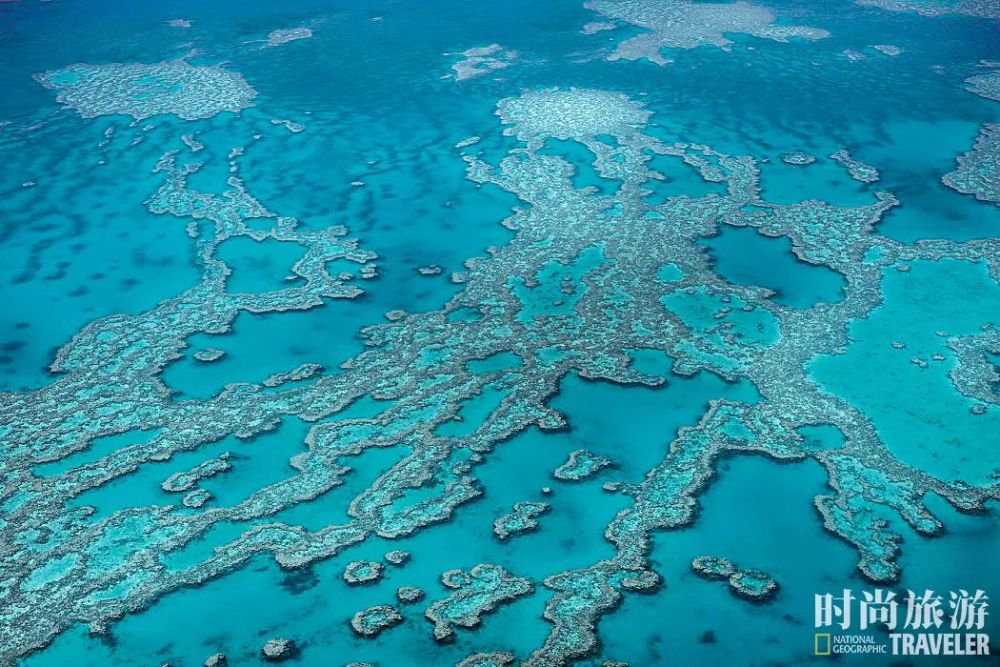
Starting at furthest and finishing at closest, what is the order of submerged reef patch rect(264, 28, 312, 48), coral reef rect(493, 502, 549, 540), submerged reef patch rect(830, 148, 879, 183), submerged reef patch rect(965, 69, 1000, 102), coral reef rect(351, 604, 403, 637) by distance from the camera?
Answer: 1. submerged reef patch rect(264, 28, 312, 48)
2. submerged reef patch rect(965, 69, 1000, 102)
3. submerged reef patch rect(830, 148, 879, 183)
4. coral reef rect(493, 502, 549, 540)
5. coral reef rect(351, 604, 403, 637)

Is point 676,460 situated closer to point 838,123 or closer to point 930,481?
point 930,481

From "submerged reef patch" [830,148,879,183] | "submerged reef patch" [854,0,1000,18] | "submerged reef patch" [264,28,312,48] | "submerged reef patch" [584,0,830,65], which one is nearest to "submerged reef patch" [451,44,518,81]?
"submerged reef patch" [584,0,830,65]

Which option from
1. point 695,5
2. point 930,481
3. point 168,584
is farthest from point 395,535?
point 695,5

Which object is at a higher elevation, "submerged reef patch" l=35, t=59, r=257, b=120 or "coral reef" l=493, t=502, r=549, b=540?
"submerged reef patch" l=35, t=59, r=257, b=120

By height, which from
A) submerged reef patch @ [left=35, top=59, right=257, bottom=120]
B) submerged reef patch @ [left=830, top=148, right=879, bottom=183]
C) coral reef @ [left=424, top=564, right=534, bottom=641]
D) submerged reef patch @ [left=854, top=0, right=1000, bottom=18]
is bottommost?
coral reef @ [left=424, top=564, right=534, bottom=641]

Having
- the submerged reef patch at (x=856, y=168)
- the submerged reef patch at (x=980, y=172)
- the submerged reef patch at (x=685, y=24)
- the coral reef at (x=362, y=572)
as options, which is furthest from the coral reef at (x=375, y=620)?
the submerged reef patch at (x=685, y=24)

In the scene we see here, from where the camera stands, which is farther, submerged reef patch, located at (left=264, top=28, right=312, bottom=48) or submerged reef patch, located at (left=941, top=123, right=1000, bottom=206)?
submerged reef patch, located at (left=264, top=28, right=312, bottom=48)

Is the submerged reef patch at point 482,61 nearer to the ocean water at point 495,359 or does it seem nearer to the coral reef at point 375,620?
the ocean water at point 495,359

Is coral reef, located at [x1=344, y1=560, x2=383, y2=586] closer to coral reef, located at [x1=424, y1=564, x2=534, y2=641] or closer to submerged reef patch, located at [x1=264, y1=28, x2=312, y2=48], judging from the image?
coral reef, located at [x1=424, y1=564, x2=534, y2=641]
